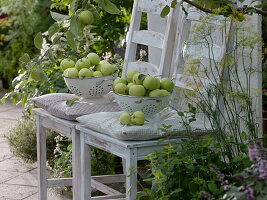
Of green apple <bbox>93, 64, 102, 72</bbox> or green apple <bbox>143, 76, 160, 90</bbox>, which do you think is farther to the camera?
green apple <bbox>93, 64, 102, 72</bbox>

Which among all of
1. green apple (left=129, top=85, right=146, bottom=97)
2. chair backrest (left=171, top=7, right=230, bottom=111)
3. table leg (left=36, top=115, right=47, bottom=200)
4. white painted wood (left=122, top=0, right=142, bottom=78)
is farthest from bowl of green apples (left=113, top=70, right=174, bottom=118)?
table leg (left=36, top=115, right=47, bottom=200)

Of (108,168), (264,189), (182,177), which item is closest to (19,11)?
(108,168)

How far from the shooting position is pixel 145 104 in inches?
109

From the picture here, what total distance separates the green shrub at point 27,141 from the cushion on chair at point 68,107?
1289mm

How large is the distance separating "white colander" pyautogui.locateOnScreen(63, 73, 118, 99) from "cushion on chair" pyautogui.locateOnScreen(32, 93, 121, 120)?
64 millimetres

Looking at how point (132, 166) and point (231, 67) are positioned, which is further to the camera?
point (231, 67)

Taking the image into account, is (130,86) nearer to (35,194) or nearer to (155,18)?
(155,18)

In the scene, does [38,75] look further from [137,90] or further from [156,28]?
[156,28]

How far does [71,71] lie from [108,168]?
1198 millimetres

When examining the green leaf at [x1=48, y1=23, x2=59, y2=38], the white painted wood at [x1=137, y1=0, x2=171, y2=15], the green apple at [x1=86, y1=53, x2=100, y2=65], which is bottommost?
the green apple at [x1=86, y1=53, x2=100, y2=65]

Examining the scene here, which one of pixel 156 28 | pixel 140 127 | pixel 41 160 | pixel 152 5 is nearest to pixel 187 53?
pixel 152 5

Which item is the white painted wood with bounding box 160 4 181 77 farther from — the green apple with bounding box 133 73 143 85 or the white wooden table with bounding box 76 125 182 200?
the white wooden table with bounding box 76 125 182 200

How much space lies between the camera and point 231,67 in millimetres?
2680

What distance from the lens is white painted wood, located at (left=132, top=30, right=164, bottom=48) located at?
331 cm
